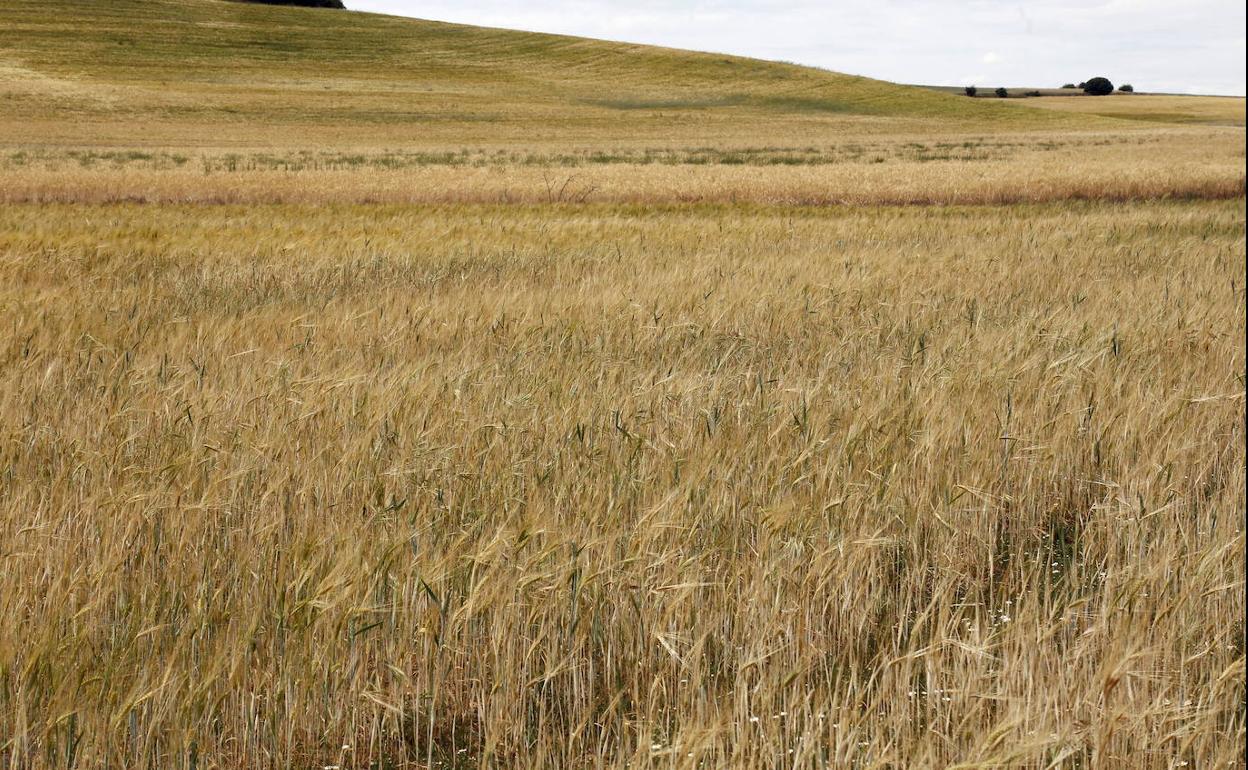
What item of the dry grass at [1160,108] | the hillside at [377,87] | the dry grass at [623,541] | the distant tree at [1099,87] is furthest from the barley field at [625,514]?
the distant tree at [1099,87]

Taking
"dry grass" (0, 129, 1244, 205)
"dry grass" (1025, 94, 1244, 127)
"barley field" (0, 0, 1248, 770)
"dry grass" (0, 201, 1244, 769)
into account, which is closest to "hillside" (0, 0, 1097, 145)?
"dry grass" (0, 129, 1244, 205)

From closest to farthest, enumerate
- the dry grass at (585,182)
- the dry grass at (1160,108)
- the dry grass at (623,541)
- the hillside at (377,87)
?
the dry grass at (623,541), the dry grass at (585,182), the hillside at (377,87), the dry grass at (1160,108)

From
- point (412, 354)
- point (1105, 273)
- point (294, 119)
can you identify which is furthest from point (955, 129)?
point (412, 354)

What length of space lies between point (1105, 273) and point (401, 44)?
72759mm

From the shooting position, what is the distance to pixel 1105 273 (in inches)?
347

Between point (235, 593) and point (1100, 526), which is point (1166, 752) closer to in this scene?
point (1100, 526)

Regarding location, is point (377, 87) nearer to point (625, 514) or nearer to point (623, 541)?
point (625, 514)

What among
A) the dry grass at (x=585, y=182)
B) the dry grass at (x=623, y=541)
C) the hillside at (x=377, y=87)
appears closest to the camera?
the dry grass at (x=623, y=541)

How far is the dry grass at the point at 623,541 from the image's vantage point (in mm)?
2107

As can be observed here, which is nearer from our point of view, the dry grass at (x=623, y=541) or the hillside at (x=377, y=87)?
the dry grass at (x=623, y=541)

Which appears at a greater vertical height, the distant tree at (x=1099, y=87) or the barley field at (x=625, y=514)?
the distant tree at (x=1099, y=87)

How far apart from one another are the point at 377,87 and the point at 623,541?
62.0 m

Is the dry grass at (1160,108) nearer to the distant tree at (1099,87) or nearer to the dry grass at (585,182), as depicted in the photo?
the distant tree at (1099,87)

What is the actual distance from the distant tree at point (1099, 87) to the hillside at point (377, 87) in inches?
2341
